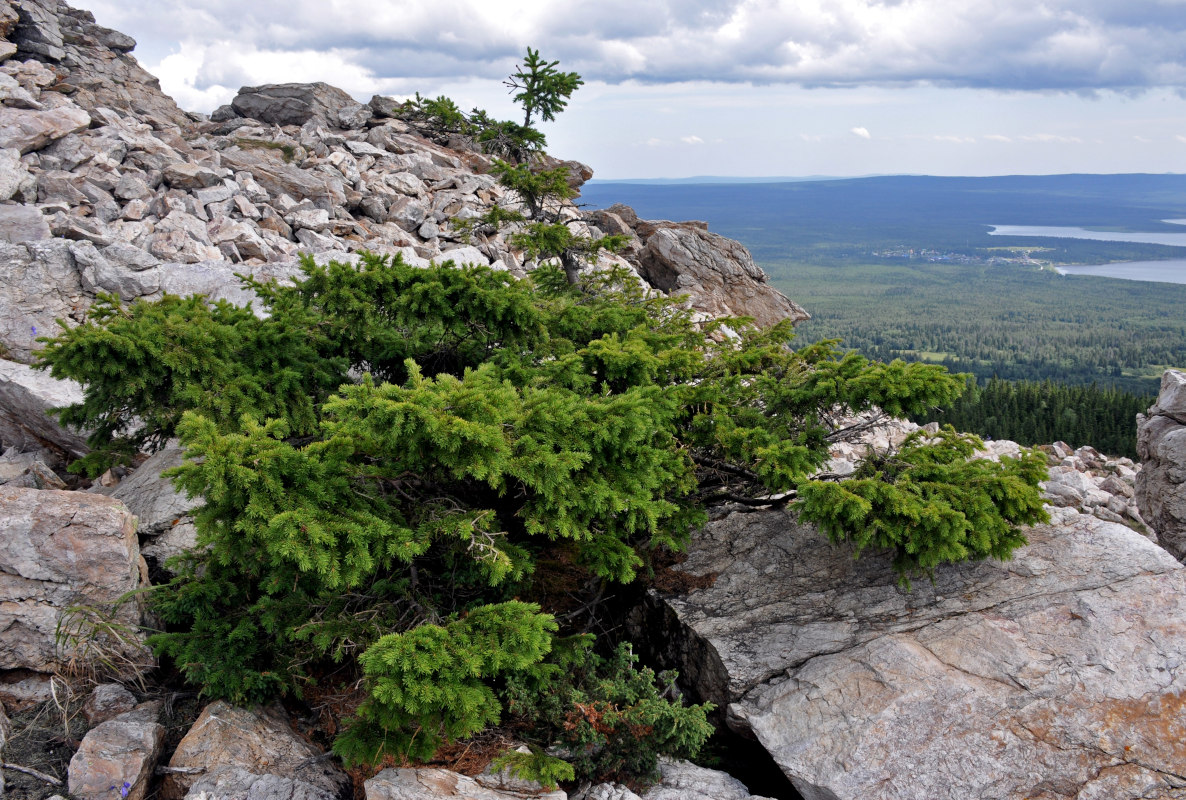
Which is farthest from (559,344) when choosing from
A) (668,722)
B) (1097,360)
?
(1097,360)

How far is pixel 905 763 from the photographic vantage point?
6.87m

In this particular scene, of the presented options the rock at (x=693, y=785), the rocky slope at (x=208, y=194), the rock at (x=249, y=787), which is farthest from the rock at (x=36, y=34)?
the rock at (x=693, y=785)

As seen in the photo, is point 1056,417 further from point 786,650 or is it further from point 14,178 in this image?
point 14,178

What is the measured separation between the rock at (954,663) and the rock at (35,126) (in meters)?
22.2

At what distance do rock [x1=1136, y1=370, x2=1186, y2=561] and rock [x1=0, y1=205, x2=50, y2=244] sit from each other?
2535cm

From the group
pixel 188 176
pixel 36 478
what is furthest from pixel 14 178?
pixel 36 478

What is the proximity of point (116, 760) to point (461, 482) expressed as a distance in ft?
13.6

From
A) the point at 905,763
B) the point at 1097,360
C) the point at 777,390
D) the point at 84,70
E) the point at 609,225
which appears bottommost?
the point at 1097,360

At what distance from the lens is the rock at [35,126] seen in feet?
63.0

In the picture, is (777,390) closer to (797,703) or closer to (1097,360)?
(797,703)

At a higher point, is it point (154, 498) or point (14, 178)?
point (14, 178)

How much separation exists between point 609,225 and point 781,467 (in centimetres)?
2272

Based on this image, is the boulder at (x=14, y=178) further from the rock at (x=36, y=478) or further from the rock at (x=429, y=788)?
the rock at (x=429, y=788)

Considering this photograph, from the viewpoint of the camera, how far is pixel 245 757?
6.77 meters
